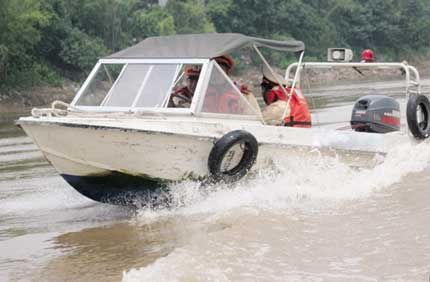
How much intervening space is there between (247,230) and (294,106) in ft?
9.12

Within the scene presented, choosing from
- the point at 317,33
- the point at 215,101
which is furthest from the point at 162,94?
the point at 317,33

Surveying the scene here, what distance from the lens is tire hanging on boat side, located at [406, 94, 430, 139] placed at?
33.7ft

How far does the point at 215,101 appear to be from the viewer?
29.2 feet

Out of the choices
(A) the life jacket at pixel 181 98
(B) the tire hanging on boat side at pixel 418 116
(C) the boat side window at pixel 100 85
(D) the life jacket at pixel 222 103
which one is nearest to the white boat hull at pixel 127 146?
(D) the life jacket at pixel 222 103

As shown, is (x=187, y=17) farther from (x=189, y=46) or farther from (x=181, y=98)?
(x=181, y=98)

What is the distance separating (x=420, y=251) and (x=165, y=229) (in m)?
2.65

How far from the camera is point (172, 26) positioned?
55281 mm

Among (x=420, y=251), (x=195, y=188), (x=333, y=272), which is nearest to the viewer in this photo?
(x=333, y=272)

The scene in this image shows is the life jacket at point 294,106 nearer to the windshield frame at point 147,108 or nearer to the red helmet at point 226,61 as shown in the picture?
the red helmet at point 226,61

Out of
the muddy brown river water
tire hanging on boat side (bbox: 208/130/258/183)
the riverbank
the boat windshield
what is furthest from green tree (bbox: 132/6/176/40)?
tire hanging on boat side (bbox: 208/130/258/183)

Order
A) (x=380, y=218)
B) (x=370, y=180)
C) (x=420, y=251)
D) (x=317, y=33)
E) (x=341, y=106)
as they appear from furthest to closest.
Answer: (x=317, y=33) → (x=341, y=106) → (x=370, y=180) → (x=380, y=218) → (x=420, y=251)

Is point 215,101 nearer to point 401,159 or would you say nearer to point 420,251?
point 401,159

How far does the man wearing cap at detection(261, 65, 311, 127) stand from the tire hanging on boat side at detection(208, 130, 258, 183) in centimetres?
105

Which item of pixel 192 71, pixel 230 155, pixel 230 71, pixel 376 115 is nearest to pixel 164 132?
pixel 230 155
